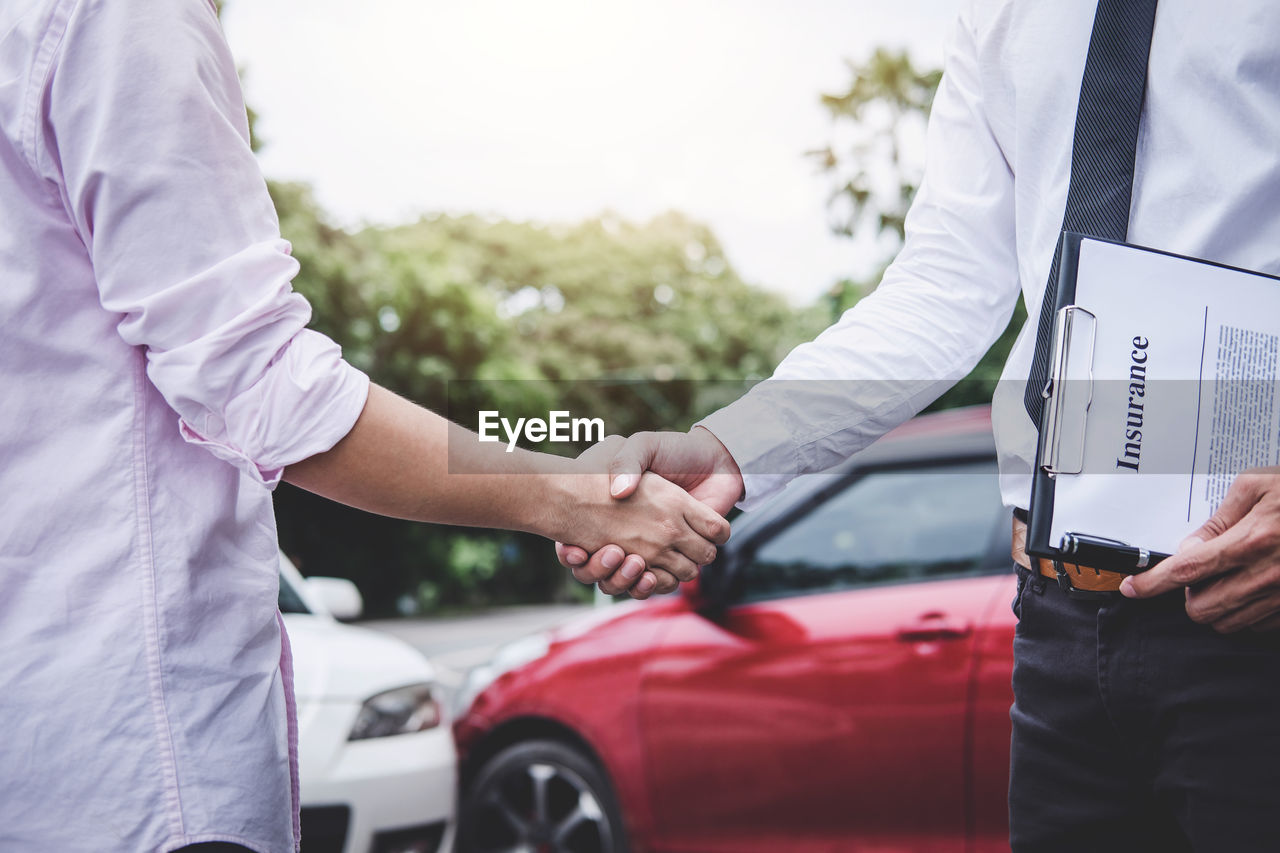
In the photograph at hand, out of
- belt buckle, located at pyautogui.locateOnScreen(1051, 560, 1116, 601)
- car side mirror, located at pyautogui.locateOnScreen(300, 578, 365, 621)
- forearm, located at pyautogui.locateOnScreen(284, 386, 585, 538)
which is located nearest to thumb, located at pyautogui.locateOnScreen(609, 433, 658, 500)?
forearm, located at pyautogui.locateOnScreen(284, 386, 585, 538)

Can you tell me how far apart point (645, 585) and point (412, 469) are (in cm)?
69

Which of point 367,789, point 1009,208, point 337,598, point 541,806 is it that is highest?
point 1009,208

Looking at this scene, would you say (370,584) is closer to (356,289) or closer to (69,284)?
(356,289)

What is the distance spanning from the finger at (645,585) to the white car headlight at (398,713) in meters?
1.82

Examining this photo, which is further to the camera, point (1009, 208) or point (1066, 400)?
point (1009, 208)

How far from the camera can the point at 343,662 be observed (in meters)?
3.66

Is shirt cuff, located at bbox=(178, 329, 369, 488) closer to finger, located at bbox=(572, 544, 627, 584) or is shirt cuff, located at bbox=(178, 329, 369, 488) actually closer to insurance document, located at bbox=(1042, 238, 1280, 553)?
finger, located at bbox=(572, 544, 627, 584)

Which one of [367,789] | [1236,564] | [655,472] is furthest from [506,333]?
[1236,564]

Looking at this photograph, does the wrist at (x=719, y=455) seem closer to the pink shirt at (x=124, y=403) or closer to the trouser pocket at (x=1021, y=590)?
the trouser pocket at (x=1021, y=590)

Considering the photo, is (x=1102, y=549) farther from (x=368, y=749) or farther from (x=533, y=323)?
(x=533, y=323)

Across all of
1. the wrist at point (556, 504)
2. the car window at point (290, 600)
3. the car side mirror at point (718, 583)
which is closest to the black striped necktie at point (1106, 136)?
the wrist at point (556, 504)

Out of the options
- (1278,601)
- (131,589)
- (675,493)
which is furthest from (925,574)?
(131,589)

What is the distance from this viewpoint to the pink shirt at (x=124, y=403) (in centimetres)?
121

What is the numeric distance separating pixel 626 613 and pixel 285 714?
8.08 feet
